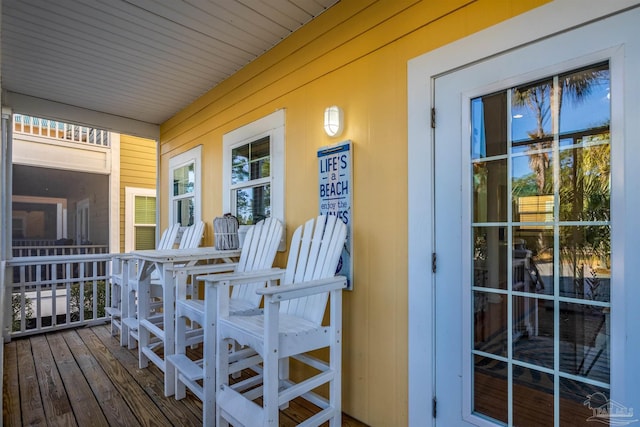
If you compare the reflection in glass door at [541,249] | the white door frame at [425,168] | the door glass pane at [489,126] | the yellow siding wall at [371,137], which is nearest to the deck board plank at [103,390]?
the yellow siding wall at [371,137]

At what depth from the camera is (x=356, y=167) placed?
213cm

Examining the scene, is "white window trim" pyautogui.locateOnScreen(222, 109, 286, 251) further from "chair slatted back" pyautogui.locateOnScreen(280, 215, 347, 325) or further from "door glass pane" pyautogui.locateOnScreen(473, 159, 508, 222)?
"door glass pane" pyautogui.locateOnScreen(473, 159, 508, 222)

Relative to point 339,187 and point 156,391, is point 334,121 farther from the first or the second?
point 156,391

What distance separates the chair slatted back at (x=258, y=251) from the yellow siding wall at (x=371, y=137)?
0.62ft

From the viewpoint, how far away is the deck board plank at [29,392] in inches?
83.8

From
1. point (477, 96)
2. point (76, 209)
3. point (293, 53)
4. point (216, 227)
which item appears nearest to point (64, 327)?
point (216, 227)

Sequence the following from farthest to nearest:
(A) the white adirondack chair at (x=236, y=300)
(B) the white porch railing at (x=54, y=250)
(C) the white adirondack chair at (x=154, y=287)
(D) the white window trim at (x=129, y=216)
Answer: (D) the white window trim at (x=129, y=216)
(B) the white porch railing at (x=54, y=250)
(C) the white adirondack chair at (x=154, y=287)
(A) the white adirondack chair at (x=236, y=300)

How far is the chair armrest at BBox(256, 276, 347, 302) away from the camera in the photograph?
1.59m

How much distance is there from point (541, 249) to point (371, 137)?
1094 mm

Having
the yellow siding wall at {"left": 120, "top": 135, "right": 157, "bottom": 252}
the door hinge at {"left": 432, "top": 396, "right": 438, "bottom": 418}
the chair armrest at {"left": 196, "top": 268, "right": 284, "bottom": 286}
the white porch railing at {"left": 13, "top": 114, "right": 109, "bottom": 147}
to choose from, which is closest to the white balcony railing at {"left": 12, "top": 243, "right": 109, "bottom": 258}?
the yellow siding wall at {"left": 120, "top": 135, "right": 157, "bottom": 252}

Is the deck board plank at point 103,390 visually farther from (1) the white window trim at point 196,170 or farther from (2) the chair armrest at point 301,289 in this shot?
(1) the white window trim at point 196,170

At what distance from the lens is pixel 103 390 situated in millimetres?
2500

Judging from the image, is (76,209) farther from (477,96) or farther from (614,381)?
(614,381)

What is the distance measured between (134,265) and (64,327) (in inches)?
56.2
